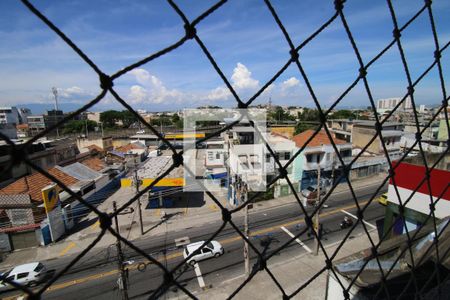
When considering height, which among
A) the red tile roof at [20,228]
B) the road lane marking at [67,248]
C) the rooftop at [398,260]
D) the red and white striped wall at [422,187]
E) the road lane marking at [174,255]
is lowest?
the road lane marking at [67,248]

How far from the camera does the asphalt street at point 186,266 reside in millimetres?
7066

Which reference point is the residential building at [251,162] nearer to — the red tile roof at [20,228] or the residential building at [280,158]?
the residential building at [280,158]

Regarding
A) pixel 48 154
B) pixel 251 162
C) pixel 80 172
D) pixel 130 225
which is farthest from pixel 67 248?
pixel 48 154

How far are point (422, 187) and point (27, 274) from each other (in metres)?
11.2

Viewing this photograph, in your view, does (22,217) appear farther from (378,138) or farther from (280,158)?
(378,138)

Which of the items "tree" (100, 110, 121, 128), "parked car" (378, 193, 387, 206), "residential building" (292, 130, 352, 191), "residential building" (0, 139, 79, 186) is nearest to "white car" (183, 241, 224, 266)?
"residential building" (292, 130, 352, 191)

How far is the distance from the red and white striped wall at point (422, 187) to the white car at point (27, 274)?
1012 centimetres

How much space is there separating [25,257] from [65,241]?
1256 millimetres

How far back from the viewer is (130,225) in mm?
10844

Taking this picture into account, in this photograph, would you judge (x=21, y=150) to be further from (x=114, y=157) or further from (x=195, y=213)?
(x=114, y=157)

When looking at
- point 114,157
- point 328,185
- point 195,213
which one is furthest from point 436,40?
point 114,157

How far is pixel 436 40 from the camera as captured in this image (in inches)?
63.6

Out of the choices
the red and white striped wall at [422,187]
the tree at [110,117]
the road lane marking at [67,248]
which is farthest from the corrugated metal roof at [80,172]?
the tree at [110,117]

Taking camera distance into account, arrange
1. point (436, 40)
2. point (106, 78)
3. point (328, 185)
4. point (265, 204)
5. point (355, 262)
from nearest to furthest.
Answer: point (106, 78) → point (436, 40) → point (355, 262) → point (265, 204) → point (328, 185)
